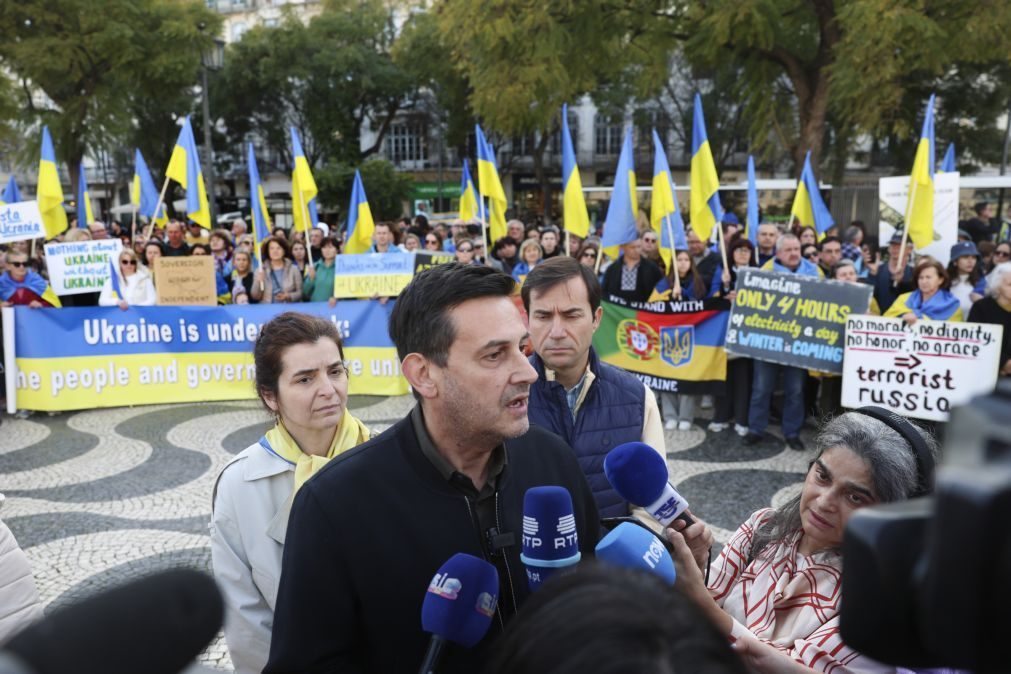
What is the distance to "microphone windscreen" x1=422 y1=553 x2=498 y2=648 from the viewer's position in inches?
53.6

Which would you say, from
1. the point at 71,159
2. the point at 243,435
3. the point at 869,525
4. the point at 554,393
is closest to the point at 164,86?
the point at 71,159

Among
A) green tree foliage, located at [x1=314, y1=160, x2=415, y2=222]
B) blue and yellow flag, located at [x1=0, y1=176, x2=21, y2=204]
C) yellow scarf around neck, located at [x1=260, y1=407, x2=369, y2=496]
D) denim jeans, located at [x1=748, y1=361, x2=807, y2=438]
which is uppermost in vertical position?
green tree foliage, located at [x1=314, y1=160, x2=415, y2=222]

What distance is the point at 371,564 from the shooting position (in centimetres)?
160

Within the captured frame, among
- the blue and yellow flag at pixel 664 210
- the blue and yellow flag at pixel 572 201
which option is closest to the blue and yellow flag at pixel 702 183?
the blue and yellow flag at pixel 664 210

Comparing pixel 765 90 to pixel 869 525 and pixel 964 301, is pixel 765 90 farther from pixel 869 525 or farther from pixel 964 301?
pixel 869 525

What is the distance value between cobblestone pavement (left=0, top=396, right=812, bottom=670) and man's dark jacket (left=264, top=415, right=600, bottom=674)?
2.23 m

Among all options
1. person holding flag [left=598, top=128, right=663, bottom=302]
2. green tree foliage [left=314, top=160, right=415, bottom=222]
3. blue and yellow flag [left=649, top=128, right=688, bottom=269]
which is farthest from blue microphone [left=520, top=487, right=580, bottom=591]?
green tree foliage [left=314, top=160, right=415, bottom=222]

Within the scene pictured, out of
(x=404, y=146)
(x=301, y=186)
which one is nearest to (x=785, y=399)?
(x=301, y=186)

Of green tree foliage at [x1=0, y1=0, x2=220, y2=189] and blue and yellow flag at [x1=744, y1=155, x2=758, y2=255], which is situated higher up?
green tree foliage at [x1=0, y1=0, x2=220, y2=189]

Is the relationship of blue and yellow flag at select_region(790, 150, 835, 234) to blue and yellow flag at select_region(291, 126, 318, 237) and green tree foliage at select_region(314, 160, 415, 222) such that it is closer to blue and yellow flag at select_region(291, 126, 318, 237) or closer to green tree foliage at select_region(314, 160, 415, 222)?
blue and yellow flag at select_region(291, 126, 318, 237)

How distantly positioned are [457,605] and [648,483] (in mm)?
548

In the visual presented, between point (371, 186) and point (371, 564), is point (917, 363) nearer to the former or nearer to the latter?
point (371, 564)

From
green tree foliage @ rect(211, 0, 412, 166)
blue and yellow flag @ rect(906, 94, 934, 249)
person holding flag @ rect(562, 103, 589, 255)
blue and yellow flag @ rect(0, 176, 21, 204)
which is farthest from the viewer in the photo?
green tree foliage @ rect(211, 0, 412, 166)

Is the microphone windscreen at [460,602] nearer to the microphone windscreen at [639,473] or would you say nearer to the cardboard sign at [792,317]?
the microphone windscreen at [639,473]
